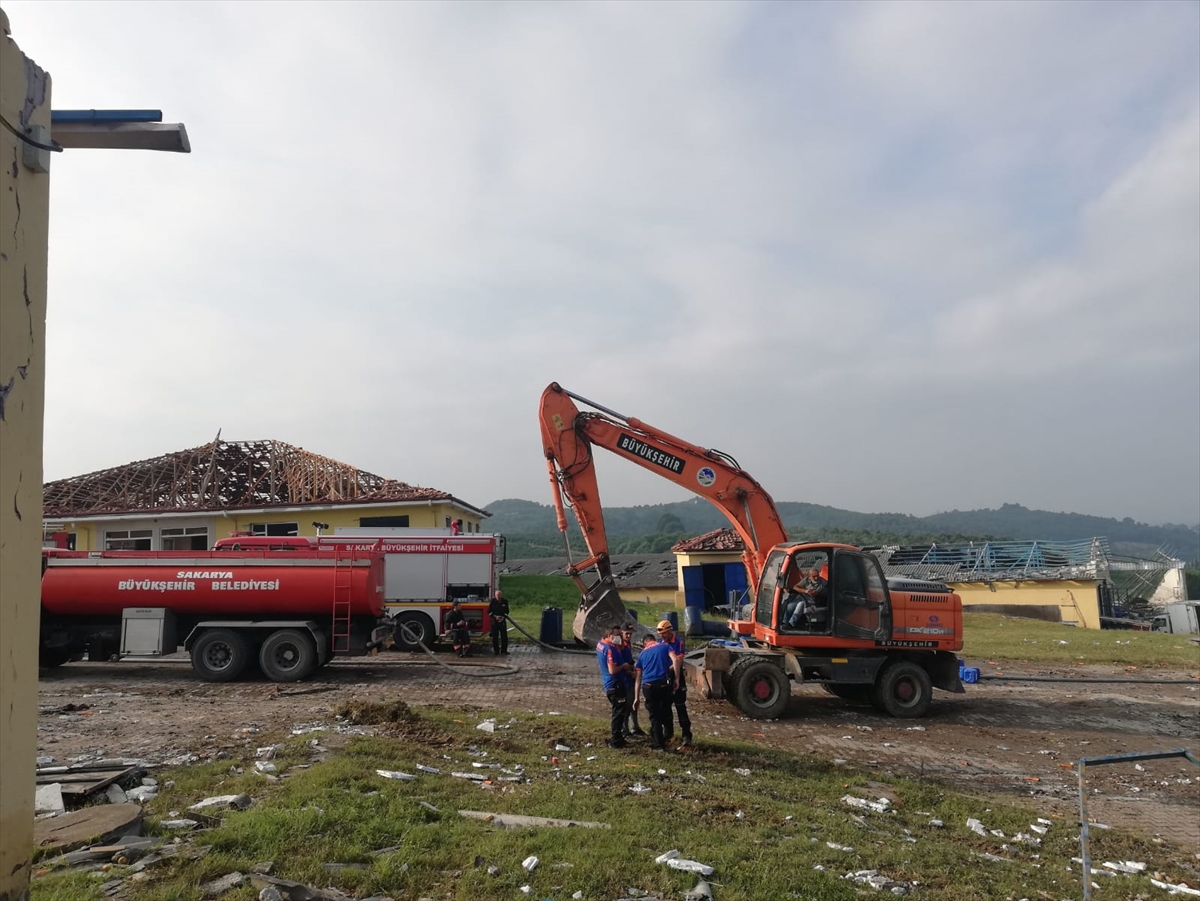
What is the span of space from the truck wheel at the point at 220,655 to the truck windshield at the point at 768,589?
9.09 meters

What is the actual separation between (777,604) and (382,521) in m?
18.2

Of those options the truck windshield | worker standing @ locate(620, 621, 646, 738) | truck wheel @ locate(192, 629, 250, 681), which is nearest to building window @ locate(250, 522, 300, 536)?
truck wheel @ locate(192, 629, 250, 681)

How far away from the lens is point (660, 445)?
14.7 m

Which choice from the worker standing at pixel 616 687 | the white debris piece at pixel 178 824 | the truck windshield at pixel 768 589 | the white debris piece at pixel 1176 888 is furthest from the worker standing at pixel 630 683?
the white debris piece at pixel 1176 888

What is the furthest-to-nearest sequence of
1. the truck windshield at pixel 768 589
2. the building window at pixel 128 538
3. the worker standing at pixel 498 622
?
the building window at pixel 128 538
the worker standing at pixel 498 622
the truck windshield at pixel 768 589

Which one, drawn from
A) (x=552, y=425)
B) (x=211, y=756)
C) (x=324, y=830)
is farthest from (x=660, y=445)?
(x=324, y=830)

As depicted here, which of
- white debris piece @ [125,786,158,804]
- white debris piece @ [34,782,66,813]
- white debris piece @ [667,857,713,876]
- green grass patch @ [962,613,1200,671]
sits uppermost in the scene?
white debris piece @ [34,782,66,813]

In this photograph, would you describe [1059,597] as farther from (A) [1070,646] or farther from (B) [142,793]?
(B) [142,793]

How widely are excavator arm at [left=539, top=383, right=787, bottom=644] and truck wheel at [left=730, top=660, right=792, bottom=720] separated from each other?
2008 mm

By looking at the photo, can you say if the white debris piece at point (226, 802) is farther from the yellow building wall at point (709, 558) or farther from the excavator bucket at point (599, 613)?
the yellow building wall at point (709, 558)

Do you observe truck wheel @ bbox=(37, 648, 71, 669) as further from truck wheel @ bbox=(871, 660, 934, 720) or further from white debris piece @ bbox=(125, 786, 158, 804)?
truck wheel @ bbox=(871, 660, 934, 720)

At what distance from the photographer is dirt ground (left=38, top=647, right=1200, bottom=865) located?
369 inches

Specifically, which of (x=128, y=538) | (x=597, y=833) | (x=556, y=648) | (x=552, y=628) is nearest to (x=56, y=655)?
(x=556, y=648)

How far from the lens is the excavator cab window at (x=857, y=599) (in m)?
13.0
